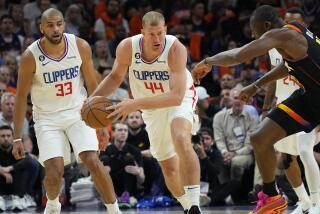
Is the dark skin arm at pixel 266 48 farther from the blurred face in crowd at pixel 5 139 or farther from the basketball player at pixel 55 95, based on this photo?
the blurred face in crowd at pixel 5 139

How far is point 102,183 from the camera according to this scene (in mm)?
7426

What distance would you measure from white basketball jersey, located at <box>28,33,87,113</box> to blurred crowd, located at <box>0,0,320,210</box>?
0.62m

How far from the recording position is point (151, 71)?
295 inches

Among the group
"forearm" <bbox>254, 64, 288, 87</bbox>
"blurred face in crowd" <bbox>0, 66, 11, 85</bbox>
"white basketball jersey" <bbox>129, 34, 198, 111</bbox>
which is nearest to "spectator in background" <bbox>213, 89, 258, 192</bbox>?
"blurred face in crowd" <bbox>0, 66, 11, 85</bbox>

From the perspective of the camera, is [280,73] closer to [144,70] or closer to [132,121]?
[144,70]

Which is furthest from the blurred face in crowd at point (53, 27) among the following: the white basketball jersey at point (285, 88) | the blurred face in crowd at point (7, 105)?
the blurred face in crowd at point (7, 105)

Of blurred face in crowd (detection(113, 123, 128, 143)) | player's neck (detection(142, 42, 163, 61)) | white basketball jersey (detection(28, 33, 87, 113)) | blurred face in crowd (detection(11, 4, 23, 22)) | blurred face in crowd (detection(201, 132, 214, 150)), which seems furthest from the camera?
blurred face in crowd (detection(11, 4, 23, 22))

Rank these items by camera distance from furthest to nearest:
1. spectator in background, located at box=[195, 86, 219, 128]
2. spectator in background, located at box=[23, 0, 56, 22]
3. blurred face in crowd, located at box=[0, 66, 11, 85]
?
spectator in background, located at box=[23, 0, 56, 22] → blurred face in crowd, located at box=[0, 66, 11, 85] → spectator in background, located at box=[195, 86, 219, 128]

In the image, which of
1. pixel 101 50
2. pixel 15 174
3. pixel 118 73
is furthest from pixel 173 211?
pixel 101 50

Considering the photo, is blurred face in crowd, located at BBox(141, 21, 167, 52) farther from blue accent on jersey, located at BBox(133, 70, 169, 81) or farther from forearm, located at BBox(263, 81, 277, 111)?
forearm, located at BBox(263, 81, 277, 111)

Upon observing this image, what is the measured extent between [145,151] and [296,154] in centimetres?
354

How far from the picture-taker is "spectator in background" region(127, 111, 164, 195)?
37.5 feet

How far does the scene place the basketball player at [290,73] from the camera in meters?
6.59

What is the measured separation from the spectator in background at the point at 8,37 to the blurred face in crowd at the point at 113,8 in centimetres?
206
